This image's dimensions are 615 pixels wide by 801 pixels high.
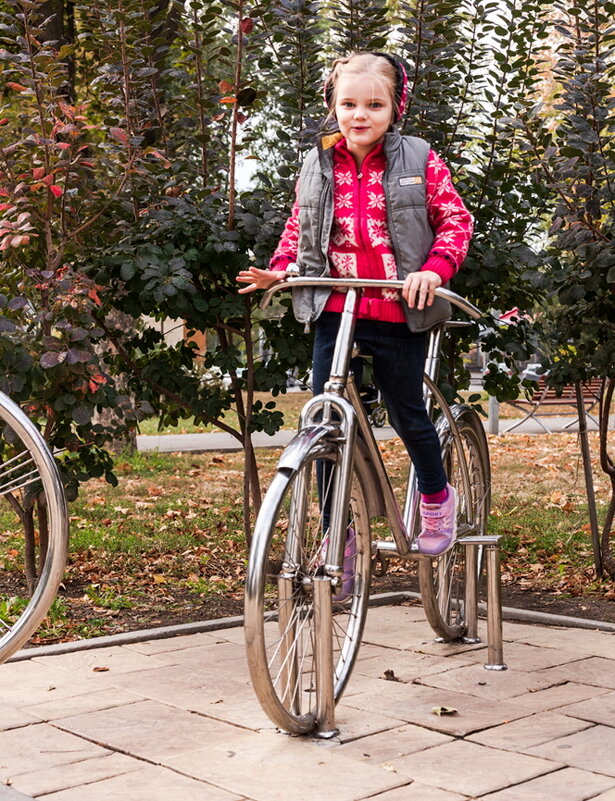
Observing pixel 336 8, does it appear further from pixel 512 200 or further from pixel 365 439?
pixel 365 439

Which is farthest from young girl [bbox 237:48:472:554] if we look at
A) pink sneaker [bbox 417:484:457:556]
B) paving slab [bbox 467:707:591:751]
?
paving slab [bbox 467:707:591:751]

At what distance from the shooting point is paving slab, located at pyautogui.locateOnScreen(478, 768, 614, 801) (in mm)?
2711

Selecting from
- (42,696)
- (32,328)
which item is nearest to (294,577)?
(42,696)

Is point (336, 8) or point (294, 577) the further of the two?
point (336, 8)

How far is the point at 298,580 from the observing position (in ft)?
10.5

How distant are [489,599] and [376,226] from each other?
1.39 m

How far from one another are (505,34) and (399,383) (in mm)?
2447

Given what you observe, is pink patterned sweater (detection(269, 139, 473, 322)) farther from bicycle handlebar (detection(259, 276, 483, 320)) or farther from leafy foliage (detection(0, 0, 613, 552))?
leafy foliage (detection(0, 0, 613, 552))

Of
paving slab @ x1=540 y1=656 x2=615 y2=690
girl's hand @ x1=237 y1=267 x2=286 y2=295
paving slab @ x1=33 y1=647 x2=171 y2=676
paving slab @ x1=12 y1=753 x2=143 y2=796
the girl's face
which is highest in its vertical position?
the girl's face

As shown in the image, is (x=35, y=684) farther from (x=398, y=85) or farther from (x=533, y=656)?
(x=398, y=85)

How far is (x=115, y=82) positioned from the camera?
495 centimetres

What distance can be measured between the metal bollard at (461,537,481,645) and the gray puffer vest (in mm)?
1272

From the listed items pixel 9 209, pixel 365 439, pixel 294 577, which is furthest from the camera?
pixel 9 209

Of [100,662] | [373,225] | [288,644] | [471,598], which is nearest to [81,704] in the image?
[100,662]
